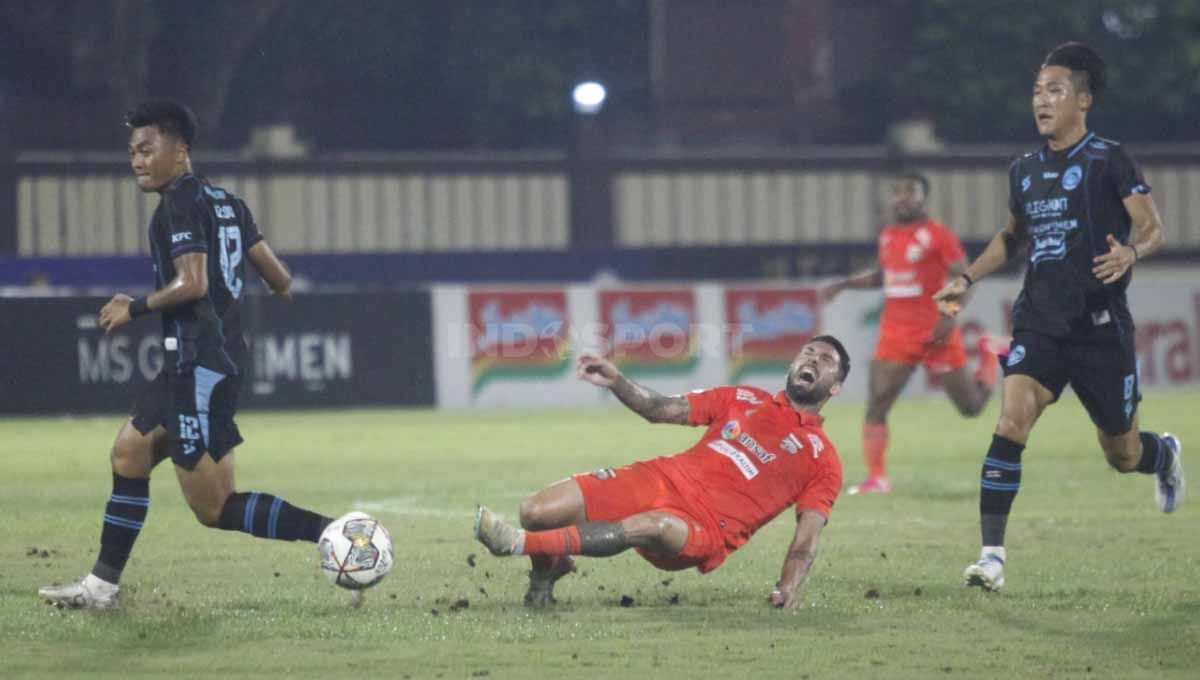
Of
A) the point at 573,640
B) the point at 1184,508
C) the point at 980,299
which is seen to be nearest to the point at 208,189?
the point at 573,640

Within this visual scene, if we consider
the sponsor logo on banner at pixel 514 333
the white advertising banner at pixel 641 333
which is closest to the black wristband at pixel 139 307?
the white advertising banner at pixel 641 333

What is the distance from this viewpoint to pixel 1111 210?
28.5ft

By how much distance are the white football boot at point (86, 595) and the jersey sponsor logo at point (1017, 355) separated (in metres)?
4.12

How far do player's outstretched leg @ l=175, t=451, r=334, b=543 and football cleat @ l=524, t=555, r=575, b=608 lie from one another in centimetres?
90

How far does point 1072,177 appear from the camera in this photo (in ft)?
28.5

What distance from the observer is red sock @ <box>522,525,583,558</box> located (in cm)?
766

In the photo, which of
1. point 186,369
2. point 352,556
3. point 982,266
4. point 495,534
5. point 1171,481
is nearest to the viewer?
point 495,534

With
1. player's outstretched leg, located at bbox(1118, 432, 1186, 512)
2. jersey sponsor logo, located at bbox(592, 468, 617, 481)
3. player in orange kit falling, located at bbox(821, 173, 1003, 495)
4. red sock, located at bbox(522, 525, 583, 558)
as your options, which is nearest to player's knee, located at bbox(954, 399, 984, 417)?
player in orange kit falling, located at bbox(821, 173, 1003, 495)

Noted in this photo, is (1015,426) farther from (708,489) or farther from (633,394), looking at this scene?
(633,394)

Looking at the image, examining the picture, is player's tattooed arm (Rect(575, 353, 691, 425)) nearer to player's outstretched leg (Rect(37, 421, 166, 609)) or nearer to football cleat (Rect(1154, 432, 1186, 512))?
player's outstretched leg (Rect(37, 421, 166, 609))

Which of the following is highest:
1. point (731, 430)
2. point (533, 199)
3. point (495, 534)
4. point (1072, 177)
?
point (533, 199)

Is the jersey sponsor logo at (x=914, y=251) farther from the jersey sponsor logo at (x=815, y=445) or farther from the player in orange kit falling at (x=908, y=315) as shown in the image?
the jersey sponsor logo at (x=815, y=445)

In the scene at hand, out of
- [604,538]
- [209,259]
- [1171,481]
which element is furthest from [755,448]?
[1171,481]

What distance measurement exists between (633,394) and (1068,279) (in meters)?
2.23
